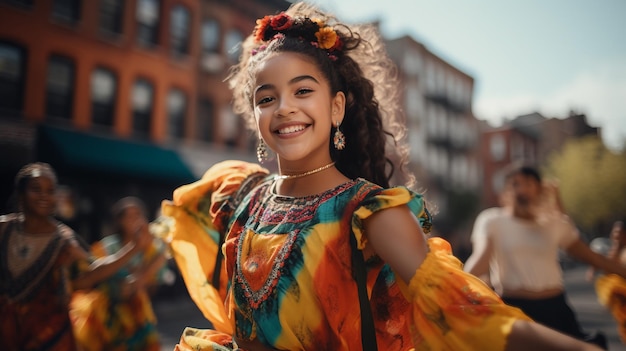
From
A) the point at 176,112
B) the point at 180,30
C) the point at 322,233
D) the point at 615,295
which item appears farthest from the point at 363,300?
the point at 180,30

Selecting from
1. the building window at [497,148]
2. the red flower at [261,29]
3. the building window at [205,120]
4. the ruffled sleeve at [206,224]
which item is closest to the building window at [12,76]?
the building window at [205,120]

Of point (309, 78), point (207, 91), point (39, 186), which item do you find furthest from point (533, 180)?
point (207, 91)

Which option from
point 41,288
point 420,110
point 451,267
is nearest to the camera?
point 451,267

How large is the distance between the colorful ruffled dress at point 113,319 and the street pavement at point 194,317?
7.15 feet

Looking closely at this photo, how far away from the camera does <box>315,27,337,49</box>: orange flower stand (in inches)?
77.1

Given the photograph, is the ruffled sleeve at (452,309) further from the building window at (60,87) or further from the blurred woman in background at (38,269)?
the building window at (60,87)

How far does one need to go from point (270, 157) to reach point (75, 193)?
42.4 ft

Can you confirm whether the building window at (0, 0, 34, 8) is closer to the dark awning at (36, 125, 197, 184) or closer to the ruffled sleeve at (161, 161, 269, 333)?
the dark awning at (36, 125, 197, 184)

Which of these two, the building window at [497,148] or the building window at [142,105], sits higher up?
the building window at [497,148]

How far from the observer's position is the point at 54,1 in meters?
13.8

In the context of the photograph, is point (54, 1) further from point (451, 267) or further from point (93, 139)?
point (451, 267)

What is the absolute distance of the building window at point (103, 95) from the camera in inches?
582

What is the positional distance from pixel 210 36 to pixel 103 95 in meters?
5.16

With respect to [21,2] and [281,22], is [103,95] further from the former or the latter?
[281,22]
